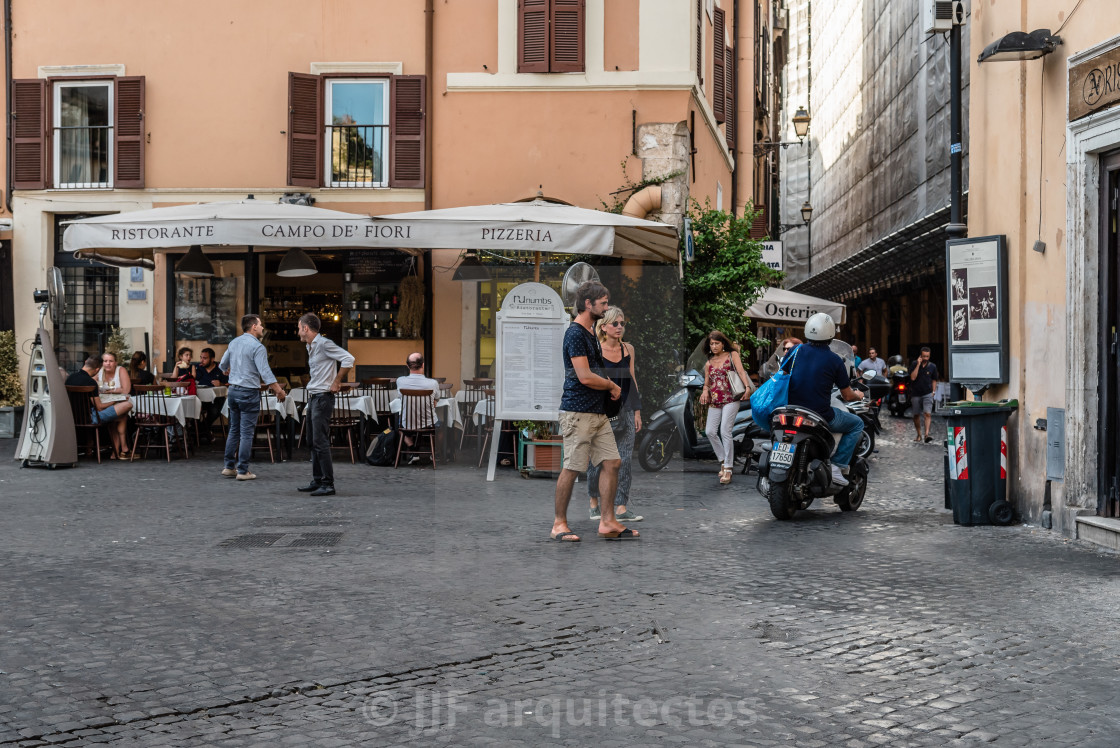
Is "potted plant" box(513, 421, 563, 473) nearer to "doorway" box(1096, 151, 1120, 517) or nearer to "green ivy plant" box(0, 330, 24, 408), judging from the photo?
"doorway" box(1096, 151, 1120, 517)

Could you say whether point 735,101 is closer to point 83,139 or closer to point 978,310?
point 83,139

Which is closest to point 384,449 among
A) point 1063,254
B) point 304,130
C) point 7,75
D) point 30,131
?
point 304,130

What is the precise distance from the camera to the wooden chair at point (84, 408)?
Result: 534 inches

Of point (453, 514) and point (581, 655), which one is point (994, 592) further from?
point (453, 514)

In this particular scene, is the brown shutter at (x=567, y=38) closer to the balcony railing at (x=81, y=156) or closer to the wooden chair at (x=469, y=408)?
the wooden chair at (x=469, y=408)

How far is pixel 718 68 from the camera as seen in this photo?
21188mm

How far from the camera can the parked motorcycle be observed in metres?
9.20

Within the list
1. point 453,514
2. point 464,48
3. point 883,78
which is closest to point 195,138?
point 464,48

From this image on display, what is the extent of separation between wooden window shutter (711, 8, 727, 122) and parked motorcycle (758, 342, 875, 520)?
12.2 meters

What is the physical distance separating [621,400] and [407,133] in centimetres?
1046

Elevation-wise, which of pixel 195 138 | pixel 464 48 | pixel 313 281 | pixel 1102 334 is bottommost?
pixel 1102 334

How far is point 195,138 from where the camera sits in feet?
59.0

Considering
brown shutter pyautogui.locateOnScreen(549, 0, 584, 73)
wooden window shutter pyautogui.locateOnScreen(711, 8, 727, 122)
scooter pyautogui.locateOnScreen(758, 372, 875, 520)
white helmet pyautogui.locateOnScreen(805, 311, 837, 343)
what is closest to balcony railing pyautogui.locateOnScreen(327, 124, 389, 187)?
brown shutter pyautogui.locateOnScreen(549, 0, 584, 73)

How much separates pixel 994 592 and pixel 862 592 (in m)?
0.71
